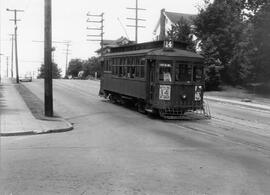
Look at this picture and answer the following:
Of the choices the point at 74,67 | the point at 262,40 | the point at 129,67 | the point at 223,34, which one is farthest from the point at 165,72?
the point at 74,67

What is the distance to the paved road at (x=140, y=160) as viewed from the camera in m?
7.53

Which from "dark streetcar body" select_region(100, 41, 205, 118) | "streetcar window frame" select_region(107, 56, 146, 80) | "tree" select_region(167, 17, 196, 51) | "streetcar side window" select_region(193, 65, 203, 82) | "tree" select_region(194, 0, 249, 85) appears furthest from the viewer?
"tree" select_region(167, 17, 196, 51)

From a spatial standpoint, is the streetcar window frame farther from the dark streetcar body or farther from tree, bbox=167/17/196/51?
tree, bbox=167/17/196/51

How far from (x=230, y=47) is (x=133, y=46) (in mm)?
23620

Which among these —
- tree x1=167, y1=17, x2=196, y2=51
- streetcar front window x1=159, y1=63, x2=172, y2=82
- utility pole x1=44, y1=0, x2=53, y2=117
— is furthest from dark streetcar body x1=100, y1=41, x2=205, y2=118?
tree x1=167, y1=17, x2=196, y2=51

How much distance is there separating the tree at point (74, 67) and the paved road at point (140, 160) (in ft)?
366

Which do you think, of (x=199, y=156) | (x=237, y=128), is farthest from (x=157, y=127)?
(x=199, y=156)

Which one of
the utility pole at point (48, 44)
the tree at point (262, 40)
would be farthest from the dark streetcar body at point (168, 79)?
the tree at point (262, 40)

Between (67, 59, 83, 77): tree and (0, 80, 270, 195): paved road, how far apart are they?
11148cm

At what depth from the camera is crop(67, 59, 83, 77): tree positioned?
127 m

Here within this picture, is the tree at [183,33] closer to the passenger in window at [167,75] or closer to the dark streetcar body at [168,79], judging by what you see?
the dark streetcar body at [168,79]

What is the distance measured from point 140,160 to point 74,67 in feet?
394

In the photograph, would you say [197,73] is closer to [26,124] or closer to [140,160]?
[26,124]

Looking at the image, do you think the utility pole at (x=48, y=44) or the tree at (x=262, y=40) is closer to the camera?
the utility pole at (x=48, y=44)
